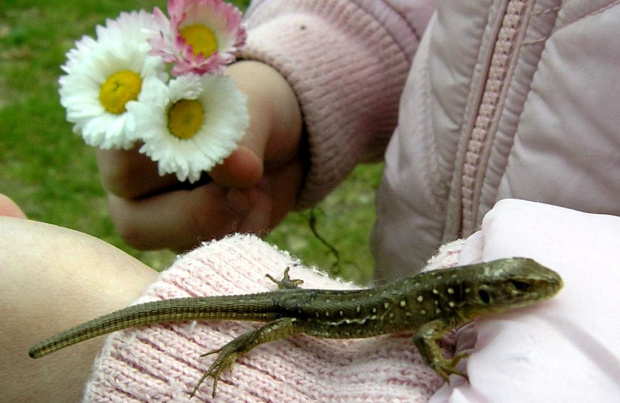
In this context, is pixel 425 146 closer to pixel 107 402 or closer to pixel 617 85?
pixel 617 85

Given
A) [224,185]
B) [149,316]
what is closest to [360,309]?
[149,316]

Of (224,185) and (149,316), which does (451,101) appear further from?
(149,316)

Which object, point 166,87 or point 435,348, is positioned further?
point 166,87

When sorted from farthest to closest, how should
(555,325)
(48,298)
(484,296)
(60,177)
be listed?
(60,177) → (48,298) → (484,296) → (555,325)

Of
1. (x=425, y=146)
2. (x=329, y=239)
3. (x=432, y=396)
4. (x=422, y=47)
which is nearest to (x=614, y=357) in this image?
(x=432, y=396)

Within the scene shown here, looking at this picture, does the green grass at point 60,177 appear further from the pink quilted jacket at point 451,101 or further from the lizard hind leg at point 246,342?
the lizard hind leg at point 246,342

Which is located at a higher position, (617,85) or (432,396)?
(617,85)
